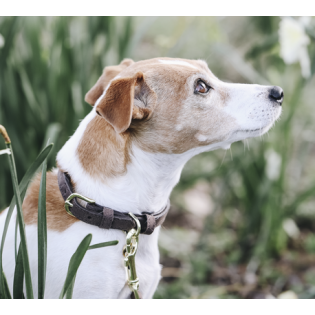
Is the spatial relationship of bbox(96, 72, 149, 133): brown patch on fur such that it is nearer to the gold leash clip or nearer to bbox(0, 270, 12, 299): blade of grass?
the gold leash clip

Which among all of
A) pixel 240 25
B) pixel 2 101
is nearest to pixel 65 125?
pixel 2 101

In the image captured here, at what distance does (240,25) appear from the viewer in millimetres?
3693

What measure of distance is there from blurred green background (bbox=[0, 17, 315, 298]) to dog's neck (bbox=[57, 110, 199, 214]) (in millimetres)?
900

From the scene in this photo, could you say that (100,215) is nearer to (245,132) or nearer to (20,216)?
(20,216)

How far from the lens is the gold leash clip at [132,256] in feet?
A: 4.36

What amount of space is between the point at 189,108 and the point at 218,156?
1657 millimetres

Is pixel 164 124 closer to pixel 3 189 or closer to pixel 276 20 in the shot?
pixel 3 189

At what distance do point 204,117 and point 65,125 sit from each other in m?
1.37

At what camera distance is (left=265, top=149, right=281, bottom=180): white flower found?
250cm

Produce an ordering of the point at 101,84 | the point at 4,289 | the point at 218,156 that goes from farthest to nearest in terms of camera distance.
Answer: the point at 218,156 → the point at 101,84 → the point at 4,289

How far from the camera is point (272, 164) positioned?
8.25 feet

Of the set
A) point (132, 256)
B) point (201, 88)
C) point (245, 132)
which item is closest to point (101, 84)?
point (201, 88)

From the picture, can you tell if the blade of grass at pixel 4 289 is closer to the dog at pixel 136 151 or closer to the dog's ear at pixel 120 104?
the dog at pixel 136 151

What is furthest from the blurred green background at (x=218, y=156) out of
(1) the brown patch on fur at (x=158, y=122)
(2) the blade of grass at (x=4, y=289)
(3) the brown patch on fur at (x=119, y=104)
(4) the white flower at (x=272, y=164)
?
(2) the blade of grass at (x=4, y=289)
